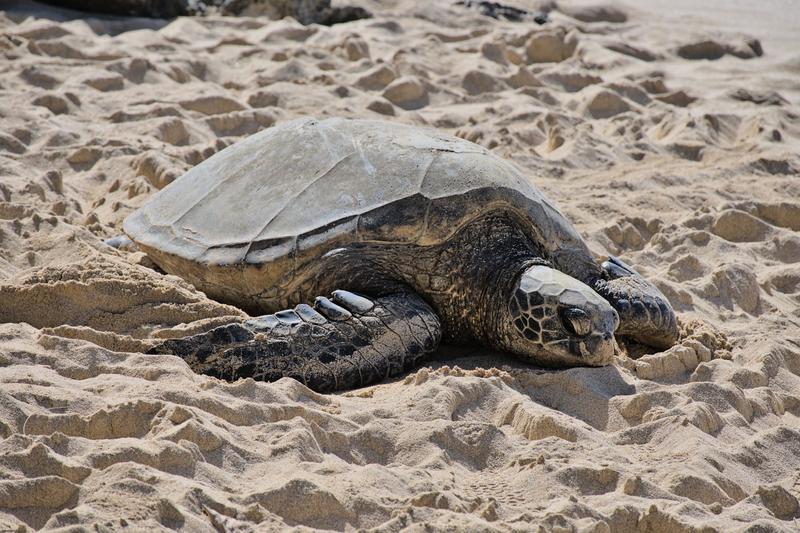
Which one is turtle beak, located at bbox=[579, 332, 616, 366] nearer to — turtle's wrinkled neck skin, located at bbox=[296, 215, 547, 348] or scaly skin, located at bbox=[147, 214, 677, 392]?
scaly skin, located at bbox=[147, 214, 677, 392]

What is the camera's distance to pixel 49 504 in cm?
221

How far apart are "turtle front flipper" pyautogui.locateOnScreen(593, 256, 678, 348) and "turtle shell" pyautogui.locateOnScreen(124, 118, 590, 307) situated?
215 mm

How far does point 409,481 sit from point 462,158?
1691 millimetres

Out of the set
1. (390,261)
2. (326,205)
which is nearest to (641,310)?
(390,261)

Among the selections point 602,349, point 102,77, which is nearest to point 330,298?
point 602,349

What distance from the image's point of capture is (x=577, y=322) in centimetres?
352

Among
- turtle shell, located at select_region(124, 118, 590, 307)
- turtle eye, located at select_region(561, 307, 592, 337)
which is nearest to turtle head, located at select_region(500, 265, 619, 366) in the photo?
turtle eye, located at select_region(561, 307, 592, 337)

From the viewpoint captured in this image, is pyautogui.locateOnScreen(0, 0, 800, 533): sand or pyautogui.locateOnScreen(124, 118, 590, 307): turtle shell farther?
pyautogui.locateOnScreen(124, 118, 590, 307): turtle shell

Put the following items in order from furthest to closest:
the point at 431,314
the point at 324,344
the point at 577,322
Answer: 1. the point at 431,314
2. the point at 577,322
3. the point at 324,344

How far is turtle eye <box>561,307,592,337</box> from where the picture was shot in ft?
11.5

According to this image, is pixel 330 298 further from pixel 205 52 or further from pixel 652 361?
pixel 205 52

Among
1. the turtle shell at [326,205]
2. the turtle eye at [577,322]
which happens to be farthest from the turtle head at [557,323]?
the turtle shell at [326,205]

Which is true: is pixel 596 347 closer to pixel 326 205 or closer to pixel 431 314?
pixel 431 314

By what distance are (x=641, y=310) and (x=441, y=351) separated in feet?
2.61
